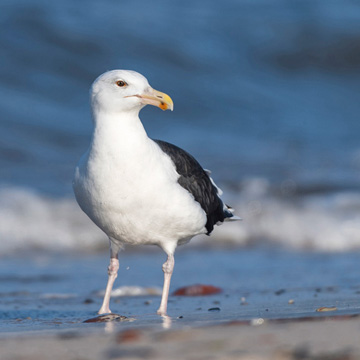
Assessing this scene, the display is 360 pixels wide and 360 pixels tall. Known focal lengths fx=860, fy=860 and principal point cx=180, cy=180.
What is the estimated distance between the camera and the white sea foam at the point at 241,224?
30.5 ft

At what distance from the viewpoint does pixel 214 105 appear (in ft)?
52.1

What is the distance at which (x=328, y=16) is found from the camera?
20375 millimetres

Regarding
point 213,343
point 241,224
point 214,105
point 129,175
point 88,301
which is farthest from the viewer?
point 214,105

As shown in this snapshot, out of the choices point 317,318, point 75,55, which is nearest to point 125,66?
point 75,55

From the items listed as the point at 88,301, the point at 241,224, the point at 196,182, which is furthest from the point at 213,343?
the point at 241,224

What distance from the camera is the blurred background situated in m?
9.91

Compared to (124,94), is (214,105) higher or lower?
higher

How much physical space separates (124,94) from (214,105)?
36.8ft

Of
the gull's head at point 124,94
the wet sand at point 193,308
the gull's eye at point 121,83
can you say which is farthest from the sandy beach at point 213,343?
the gull's eye at point 121,83

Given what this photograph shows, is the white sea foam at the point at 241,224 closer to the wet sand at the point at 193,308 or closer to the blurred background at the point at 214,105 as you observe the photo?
the blurred background at the point at 214,105

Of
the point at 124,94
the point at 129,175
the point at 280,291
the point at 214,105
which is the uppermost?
the point at 214,105

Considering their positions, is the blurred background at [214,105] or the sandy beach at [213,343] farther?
the blurred background at [214,105]

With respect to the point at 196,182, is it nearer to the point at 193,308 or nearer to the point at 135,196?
the point at 135,196

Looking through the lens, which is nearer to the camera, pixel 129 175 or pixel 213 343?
pixel 213 343
